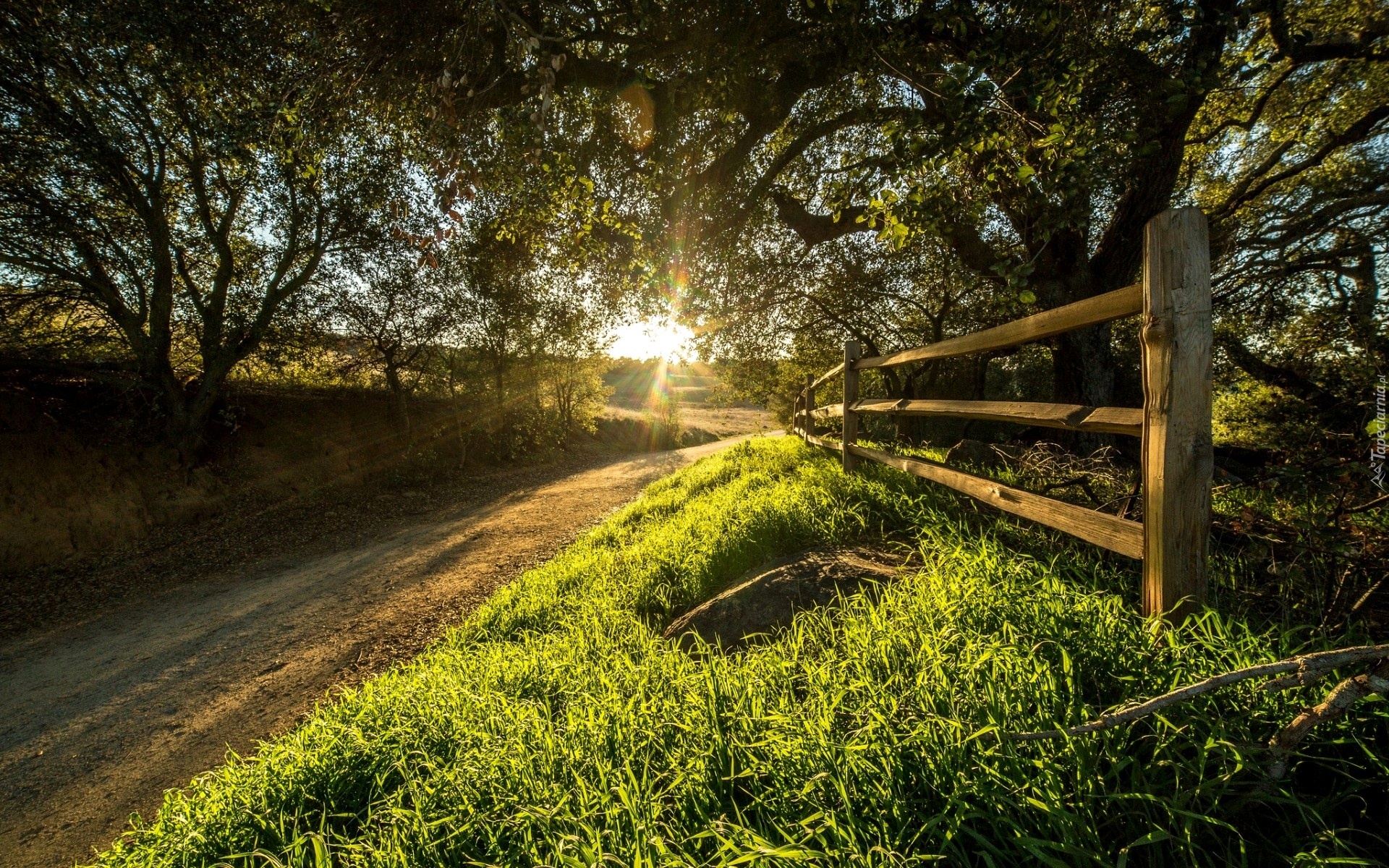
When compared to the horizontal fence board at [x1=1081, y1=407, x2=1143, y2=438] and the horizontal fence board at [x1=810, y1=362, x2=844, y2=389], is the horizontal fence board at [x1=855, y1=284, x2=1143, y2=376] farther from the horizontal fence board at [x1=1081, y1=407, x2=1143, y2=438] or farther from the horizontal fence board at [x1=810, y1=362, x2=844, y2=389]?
the horizontal fence board at [x1=810, y1=362, x2=844, y2=389]

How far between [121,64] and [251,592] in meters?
5.36

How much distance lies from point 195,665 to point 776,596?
483 cm

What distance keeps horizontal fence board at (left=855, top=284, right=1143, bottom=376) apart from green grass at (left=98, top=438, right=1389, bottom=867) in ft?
3.66

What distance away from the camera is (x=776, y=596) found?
3045 millimetres

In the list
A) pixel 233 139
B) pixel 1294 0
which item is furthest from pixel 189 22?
pixel 1294 0

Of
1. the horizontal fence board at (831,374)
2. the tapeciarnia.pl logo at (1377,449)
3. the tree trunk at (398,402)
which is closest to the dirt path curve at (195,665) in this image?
the horizontal fence board at (831,374)

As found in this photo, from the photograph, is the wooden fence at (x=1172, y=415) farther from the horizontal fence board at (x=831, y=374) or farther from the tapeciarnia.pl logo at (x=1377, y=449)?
the horizontal fence board at (x=831, y=374)

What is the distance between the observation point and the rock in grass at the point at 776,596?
9.50 ft

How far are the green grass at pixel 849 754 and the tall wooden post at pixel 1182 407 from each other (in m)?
0.18

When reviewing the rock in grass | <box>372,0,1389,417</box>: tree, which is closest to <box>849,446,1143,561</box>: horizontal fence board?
the rock in grass

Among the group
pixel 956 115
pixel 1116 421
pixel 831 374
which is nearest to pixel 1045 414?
pixel 1116 421

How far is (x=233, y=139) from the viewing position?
3.18 m

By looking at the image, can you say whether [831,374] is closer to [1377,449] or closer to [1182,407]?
[1377,449]

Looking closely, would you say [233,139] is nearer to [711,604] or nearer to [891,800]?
[711,604]
